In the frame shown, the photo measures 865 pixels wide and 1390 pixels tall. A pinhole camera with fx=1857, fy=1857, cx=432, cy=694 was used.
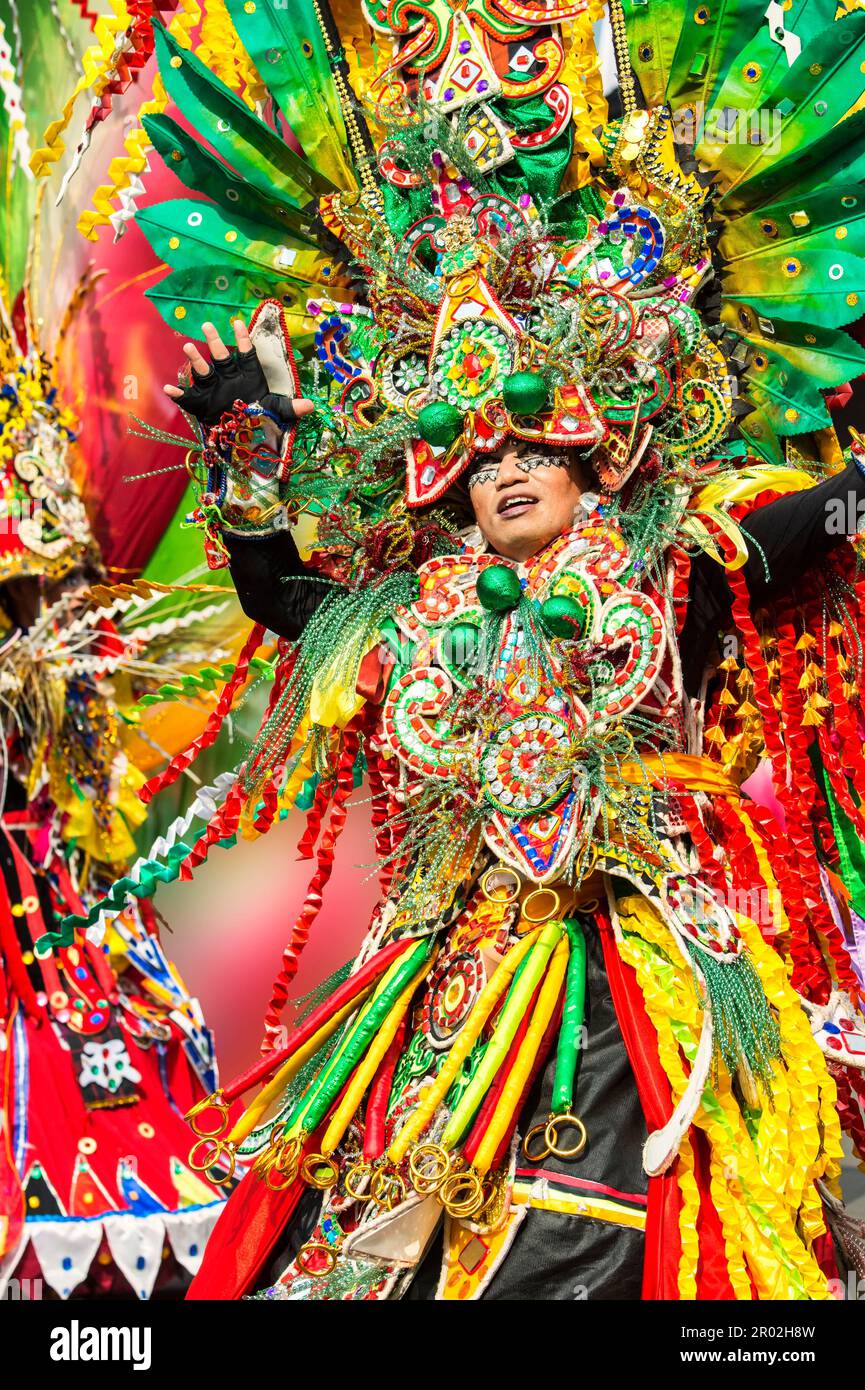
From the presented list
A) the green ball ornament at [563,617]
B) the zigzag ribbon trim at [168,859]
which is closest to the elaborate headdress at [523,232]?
the green ball ornament at [563,617]

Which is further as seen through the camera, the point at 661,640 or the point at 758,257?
the point at 758,257

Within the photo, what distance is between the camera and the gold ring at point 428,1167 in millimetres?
2471

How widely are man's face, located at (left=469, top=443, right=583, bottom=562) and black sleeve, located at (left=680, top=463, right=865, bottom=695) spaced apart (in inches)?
8.7

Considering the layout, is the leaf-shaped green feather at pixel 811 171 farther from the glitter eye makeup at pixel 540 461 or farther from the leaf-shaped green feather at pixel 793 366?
the glitter eye makeup at pixel 540 461

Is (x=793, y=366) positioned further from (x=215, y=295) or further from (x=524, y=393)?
(x=215, y=295)

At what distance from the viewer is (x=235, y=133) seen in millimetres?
3125

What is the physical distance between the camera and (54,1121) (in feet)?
12.4

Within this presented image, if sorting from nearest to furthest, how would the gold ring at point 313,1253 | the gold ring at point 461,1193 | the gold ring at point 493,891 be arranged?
the gold ring at point 461,1193 < the gold ring at point 313,1253 < the gold ring at point 493,891

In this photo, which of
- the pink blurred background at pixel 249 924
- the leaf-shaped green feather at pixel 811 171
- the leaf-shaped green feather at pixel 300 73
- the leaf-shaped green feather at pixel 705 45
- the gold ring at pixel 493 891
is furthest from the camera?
the pink blurred background at pixel 249 924

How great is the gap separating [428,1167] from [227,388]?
1176 mm

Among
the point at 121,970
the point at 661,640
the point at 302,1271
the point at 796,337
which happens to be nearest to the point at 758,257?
the point at 796,337

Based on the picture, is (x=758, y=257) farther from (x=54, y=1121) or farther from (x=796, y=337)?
(x=54, y=1121)

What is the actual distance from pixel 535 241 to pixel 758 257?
13.9 inches

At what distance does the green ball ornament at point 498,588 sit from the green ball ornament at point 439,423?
217 millimetres
